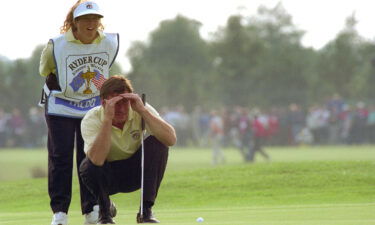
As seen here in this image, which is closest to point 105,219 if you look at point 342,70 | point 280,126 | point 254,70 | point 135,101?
point 135,101

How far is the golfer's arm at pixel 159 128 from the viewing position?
8453mm

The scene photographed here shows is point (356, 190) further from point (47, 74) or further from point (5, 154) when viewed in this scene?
point (5, 154)

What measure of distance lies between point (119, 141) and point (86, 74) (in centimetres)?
83

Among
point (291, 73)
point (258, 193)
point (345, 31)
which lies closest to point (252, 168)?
point (258, 193)

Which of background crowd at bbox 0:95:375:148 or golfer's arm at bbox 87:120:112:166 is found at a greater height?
golfer's arm at bbox 87:120:112:166

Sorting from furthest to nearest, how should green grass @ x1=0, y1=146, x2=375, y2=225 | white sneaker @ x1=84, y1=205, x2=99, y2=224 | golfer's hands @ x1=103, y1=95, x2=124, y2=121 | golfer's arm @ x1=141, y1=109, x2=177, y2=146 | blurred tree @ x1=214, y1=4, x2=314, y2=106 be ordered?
blurred tree @ x1=214, y1=4, x2=314, y2=106 → green grass @ x1=0, y1=146, x2=375, y2=225 → white sneaker @ x1=84, y1=205, x2=99, y2=224 → golfer's arm @ x1=141, y1=109, x2=177, y2=146 → golfer's hands @ x1=103, y1=95, x2=124, y2=121

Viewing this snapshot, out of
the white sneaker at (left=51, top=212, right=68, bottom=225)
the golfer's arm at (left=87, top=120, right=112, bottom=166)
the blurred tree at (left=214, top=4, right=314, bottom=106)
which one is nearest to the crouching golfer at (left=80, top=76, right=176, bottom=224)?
the golfer's arm at (left=87, top=120, right=112, bottom=166)

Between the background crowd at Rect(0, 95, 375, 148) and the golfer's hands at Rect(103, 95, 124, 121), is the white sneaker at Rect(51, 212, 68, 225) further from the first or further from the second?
the background crowd at Rect(0, 95, 375, 148)

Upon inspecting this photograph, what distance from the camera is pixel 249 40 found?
64.5 m

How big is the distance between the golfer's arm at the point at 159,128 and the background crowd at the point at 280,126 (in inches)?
1149

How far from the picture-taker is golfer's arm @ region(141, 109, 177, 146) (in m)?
8.45

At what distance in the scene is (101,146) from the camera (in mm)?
8383

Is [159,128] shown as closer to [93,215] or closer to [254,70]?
[93,215]

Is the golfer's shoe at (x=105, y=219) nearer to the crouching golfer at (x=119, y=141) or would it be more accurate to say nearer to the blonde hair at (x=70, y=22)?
the crouching golfer at (x=119, y=141)
